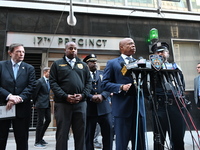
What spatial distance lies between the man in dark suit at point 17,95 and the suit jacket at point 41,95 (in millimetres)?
2068

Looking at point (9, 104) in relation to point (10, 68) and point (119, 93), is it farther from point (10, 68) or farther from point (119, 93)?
point (119, 93)

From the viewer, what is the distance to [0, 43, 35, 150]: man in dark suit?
9.20ft

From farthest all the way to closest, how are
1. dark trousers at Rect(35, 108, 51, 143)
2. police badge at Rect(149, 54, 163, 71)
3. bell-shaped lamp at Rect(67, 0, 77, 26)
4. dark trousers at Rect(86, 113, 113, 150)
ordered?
bell-shaped lamp at Rect(67, 0, 77, 26), dark trousers at Rect(35, 108, 51, 143), dark trousers at Rect(86, 113, 113, 150), police badge at Rect(149, 54, 163, 71)

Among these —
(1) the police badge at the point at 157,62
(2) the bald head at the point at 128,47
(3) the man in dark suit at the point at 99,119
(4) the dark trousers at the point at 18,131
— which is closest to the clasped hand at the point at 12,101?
(4) the dark trousers at the point at 18,131

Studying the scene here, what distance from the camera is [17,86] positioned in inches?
116

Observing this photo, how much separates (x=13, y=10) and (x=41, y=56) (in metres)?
2.20

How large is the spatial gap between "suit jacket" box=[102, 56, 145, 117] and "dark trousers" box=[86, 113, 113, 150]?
1.04 m

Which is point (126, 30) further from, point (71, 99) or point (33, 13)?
point (71, 99)

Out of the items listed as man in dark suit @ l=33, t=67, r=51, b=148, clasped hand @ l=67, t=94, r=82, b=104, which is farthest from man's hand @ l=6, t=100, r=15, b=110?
man in dark suit @ l=33, t=67, r=51, b=148

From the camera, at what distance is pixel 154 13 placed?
8680 mm

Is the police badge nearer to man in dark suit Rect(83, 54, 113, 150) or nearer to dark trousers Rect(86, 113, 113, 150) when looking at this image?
man in dark suit Rect(83, 54, 113, 150)

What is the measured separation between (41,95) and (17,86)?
2236mm

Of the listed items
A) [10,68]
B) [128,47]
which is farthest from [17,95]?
[128,47]

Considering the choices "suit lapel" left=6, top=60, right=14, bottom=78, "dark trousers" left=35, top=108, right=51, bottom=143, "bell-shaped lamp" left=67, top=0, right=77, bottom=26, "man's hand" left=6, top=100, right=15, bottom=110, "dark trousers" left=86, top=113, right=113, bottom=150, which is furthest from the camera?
"bell-shaped lamp" left=67, top=0, right=77, bottom=26
